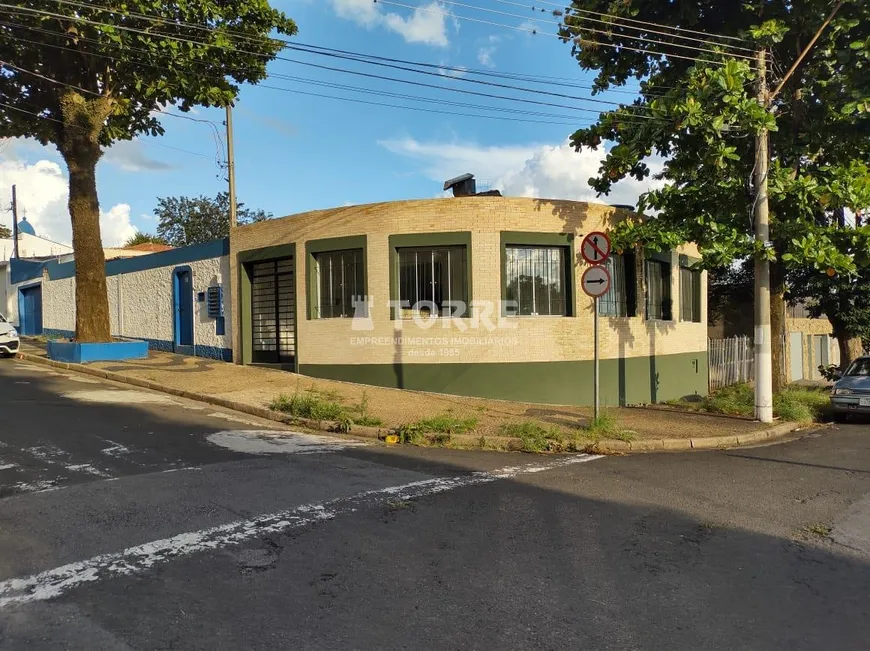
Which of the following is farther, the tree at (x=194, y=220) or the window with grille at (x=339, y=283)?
the tree at (x=194, y=220)

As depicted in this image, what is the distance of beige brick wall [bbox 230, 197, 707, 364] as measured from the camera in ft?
42.5

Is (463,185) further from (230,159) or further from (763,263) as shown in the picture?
(230,159)

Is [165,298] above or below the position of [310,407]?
above

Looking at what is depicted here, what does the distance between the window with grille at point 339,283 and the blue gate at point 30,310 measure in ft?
63.4

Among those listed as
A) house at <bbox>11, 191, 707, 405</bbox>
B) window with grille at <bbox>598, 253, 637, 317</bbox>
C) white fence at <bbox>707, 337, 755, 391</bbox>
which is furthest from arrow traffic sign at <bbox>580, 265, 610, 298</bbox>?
white fence at <bbox>707, 337, 755, 391</bbox>

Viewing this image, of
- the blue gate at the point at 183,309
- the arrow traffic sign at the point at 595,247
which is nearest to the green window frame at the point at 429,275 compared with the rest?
the arrow traffic sign at the point at 595,247

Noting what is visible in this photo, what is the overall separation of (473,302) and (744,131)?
5.88m

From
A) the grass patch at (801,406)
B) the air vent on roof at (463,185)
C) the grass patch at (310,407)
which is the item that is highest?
the air vent on roof at (463,185)

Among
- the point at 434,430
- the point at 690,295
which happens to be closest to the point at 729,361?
the point at 690,295

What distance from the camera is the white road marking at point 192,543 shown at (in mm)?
3826

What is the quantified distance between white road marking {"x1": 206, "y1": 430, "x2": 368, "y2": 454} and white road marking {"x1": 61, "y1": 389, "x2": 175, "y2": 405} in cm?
329

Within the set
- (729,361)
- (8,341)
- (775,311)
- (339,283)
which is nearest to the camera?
(775,311)

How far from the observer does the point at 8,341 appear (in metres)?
18.0

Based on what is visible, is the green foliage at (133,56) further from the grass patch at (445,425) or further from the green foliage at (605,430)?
the green foliage at (605,430)
